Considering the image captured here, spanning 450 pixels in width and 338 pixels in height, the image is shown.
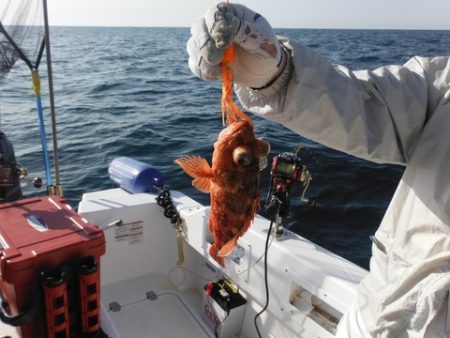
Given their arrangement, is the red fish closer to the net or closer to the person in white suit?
the person in white suit

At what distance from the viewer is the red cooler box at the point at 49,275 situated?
7.93 feet

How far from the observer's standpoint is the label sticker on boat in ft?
14.1

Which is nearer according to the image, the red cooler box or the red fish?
the red fish

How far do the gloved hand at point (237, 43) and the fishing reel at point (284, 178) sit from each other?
3.86 feet

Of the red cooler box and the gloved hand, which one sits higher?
the gloved hand

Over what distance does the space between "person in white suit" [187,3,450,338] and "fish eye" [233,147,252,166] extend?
9.9 inches

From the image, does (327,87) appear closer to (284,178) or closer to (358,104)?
(358,104)

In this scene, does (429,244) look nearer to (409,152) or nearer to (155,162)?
(409,152)

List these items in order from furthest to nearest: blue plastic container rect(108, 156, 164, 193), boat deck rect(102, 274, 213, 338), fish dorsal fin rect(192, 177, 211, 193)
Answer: blue plastic container rect(108, 156, 164, 193), boat deck rect(102, 274, 213, 338), fish dorsal fin rect(192, 177, 211, 193)

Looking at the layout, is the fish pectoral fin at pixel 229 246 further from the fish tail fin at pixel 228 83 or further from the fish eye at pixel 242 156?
the fish tail fin at pixel 228 83

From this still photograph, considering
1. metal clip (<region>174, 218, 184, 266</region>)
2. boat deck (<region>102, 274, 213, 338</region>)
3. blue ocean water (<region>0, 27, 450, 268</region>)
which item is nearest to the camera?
boat deck (<region>102, 274, 213, 338</region>)

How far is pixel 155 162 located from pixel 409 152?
773cm

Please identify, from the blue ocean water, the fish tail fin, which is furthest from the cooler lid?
the blue ocean water

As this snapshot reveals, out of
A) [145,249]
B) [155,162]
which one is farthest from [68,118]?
[145,249]
